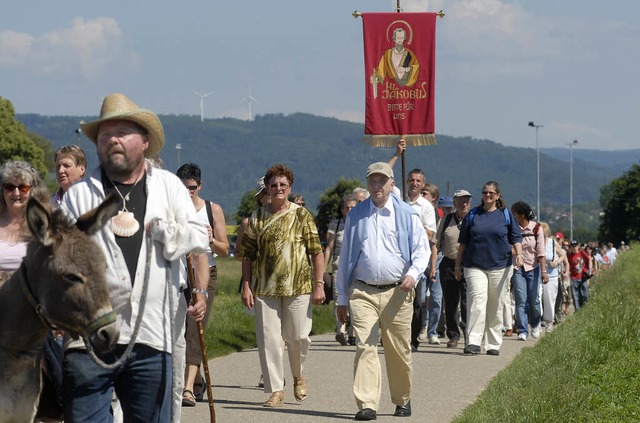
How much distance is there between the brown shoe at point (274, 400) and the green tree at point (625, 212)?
4811 inches

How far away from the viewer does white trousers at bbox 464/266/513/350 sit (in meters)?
16.6

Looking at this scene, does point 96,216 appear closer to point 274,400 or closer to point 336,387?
point 274,400

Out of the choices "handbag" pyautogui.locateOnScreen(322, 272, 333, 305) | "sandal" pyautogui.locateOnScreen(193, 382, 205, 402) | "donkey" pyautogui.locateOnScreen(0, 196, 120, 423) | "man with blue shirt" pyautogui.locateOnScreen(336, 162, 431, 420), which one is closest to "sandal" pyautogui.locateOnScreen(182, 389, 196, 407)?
"sandal" pyautogui.locateOnScreen(193, 382, 205, 402)

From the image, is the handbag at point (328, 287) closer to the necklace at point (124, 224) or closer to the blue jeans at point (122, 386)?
the blue jeans at point (122, 386)

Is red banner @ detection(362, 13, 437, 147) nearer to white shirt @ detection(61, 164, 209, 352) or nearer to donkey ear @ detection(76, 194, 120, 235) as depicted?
white shirt @ detection(61, 164, 209, 352)

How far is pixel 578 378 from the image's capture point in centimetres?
1198

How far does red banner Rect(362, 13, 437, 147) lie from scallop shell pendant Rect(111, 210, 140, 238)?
1066 cm

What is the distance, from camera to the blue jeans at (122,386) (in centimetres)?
625

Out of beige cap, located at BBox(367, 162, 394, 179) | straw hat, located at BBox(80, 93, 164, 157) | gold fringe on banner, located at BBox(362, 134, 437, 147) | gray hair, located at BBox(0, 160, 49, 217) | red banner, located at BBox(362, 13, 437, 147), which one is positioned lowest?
gray hair, located at BBox(0, 160, 49, 217)

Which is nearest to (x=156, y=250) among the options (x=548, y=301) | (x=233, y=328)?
(x=233, y=328)

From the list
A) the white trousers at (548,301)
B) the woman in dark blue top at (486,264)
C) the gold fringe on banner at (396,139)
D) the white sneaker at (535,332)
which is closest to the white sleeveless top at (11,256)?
the gold fringe on banner at (396,139)

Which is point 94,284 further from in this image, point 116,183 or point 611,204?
point 611,204

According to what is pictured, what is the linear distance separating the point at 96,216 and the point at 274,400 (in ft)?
21.2

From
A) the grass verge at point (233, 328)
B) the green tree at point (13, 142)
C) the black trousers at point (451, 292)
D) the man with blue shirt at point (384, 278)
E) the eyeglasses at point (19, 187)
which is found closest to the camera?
the eyeglasses at point (19, 187)
